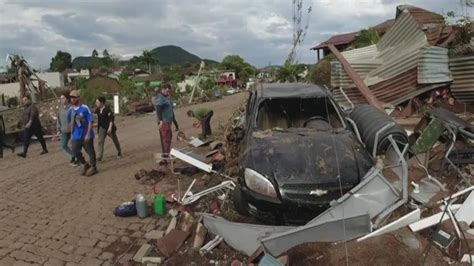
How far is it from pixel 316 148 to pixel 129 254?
2.57 meters

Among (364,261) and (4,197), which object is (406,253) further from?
(4,197)

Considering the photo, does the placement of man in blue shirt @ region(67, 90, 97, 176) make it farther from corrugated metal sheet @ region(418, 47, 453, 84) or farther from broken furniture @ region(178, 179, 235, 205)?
corrugated metal sheet @ region(418, 47, 453, 84)

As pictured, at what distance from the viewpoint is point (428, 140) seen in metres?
5.85

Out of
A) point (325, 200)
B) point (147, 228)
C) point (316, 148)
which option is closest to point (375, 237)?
point (325, 200)

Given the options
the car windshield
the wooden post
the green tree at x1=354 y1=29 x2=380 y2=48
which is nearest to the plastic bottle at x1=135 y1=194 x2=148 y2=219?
the car windshield

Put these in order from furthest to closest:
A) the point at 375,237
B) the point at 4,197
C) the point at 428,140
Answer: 1. the point at 4,197
2. the point at 428,140
3. the point at 375,237

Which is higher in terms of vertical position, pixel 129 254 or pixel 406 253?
pixel 406 253

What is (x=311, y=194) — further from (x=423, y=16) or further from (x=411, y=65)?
(x=423, y=16)

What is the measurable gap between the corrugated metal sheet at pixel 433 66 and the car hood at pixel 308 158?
708cm

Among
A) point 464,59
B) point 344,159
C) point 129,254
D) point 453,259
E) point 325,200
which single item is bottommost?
point 129,254

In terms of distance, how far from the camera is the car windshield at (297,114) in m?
5.95

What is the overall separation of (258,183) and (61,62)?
408 ft

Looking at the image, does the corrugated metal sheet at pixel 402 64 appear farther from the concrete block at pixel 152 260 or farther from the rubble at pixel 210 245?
the concrete block at pixel 152 260

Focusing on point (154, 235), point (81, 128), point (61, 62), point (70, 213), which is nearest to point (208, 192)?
point (154, 235)
